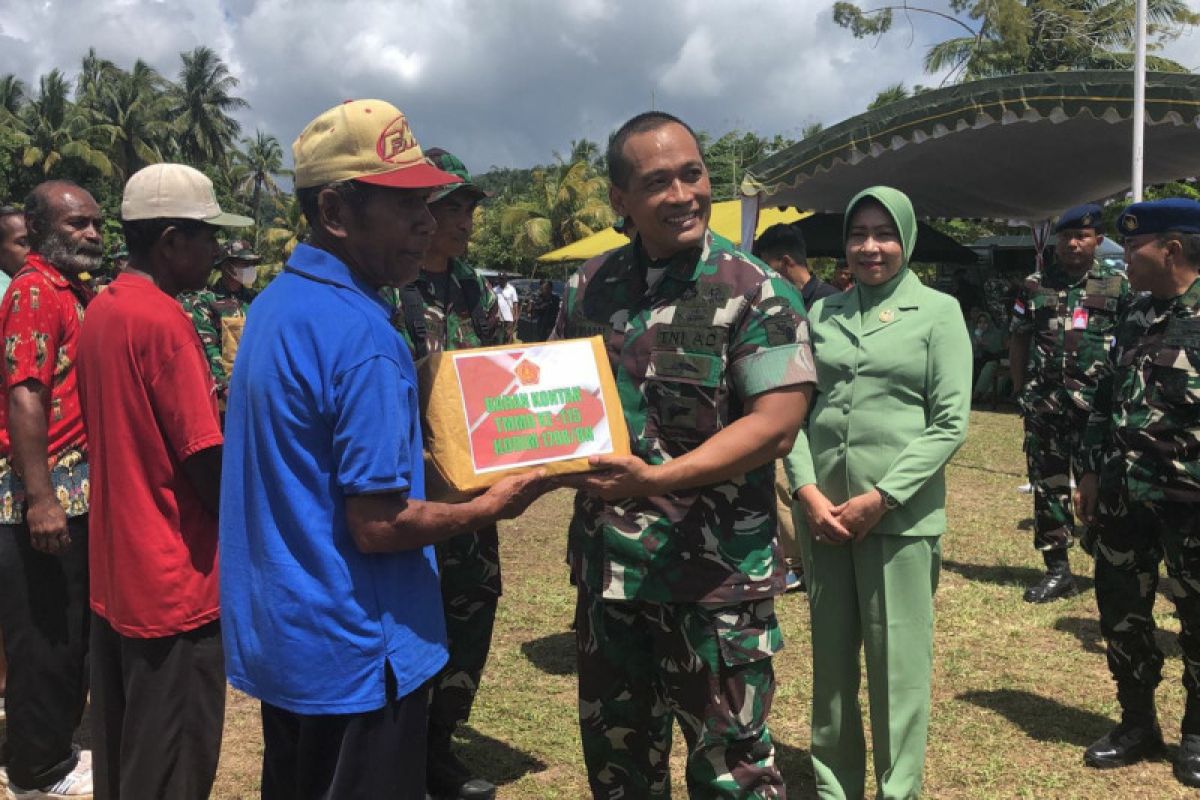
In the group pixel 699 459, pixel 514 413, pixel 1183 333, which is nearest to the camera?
pixel 514 413

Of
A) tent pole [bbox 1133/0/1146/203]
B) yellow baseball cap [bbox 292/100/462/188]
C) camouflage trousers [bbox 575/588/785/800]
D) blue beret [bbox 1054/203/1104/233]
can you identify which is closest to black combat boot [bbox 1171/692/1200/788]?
camouflage trousers [bbox 575/588/785/800]

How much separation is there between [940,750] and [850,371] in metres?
1.81

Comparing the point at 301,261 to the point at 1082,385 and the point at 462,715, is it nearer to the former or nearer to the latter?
the point at 462,715

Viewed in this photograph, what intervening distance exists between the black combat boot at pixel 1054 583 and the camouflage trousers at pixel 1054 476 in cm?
8

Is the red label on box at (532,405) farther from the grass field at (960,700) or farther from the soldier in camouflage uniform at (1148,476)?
the soldier in camouflage uniform at (1148,476)

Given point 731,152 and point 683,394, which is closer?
point 683,394

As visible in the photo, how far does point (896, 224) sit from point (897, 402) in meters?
0.60

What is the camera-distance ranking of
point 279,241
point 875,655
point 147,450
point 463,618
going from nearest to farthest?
point 147,450 → point 875,655 → point 463,618 → point 279,241

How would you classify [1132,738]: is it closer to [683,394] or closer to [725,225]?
[683,394]

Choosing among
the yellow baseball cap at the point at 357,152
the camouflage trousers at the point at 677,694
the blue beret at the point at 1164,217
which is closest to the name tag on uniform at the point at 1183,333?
the blue beret at the point at 1164,217

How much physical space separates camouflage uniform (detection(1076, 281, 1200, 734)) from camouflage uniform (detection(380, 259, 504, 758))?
8.04 feet

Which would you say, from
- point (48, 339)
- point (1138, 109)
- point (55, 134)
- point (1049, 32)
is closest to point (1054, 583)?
point (1138, 109)

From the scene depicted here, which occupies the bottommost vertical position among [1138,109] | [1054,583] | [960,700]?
[960,700]

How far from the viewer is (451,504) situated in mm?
1880
